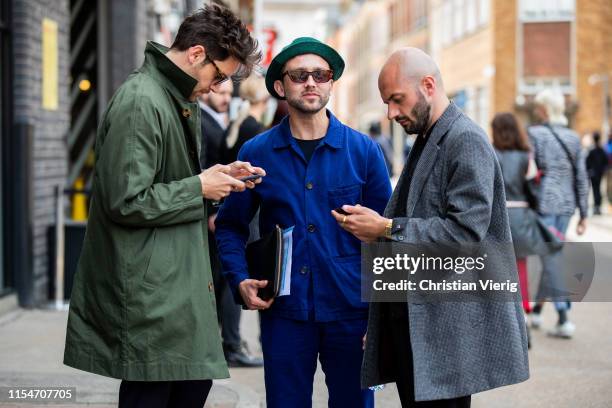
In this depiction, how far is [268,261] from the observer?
13.1 ft

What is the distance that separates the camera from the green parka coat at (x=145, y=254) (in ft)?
11.1

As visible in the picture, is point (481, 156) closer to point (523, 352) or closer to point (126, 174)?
point (523, 352)

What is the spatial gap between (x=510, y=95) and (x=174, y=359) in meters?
38.5

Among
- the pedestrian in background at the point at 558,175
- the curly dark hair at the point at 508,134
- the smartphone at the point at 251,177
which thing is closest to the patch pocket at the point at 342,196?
the smartphone at the point at 251,177

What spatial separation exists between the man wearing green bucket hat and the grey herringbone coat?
24.5 inches

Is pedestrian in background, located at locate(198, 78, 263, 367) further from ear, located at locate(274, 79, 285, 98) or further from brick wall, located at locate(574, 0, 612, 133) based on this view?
brick wall, located at locate(574, 0, 612, 133)

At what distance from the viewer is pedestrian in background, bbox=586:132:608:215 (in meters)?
23.7

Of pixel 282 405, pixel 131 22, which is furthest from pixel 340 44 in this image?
pixel 282 405

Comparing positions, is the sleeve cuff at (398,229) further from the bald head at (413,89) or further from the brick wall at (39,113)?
the brick wall at (39,113)

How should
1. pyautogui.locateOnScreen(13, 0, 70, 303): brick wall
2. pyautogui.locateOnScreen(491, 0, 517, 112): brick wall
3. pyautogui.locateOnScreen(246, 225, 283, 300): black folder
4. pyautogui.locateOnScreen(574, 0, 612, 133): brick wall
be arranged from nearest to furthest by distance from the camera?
pyautogui.locateOnScreen(246, 225, 283, 300): black folder
pyautogui.locateOnScreen(13, 0, 70, 303): brick wall
pyautogui.locateOnScreen(574, 0, 612, 133): brick wall
pyautogui.locateOnScreen(491, 0, 517, 112): brick wall

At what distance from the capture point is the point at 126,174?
11.0ft

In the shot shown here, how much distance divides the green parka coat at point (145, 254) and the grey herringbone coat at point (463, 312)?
722 mm

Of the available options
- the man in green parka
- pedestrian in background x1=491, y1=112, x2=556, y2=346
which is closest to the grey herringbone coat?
the man in green parka

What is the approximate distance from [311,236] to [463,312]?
2.75 ft
